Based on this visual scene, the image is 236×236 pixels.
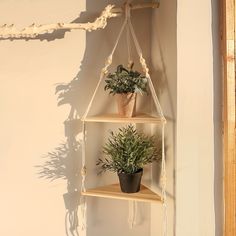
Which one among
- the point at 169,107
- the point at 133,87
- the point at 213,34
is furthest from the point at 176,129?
the point at 213,34

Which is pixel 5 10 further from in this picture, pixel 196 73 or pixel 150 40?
pixel 196 73

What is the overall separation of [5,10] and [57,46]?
0.22 m

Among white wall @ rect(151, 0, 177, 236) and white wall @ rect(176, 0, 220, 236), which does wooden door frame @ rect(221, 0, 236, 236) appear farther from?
white wall @ rect(151, 0, 177, 236)

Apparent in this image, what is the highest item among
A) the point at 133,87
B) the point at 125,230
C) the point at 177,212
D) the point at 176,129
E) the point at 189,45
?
the point at 189,45

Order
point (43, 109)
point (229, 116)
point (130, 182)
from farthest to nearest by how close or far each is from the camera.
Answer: point (43, 109)
point (130, 182)
point (229, 116)

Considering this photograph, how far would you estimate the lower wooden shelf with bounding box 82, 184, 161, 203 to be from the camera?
1.01 metres

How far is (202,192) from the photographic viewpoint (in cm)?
96

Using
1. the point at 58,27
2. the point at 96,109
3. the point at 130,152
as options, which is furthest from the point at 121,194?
the point at 58,27

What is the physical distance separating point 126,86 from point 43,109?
0.34 meters

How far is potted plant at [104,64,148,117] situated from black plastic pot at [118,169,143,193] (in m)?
0.21

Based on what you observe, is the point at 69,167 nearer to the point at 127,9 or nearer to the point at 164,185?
the point at 164,185

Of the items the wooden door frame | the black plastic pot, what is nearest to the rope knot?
the wooden door frame

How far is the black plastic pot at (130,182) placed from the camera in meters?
1.02

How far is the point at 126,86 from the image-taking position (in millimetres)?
1033
